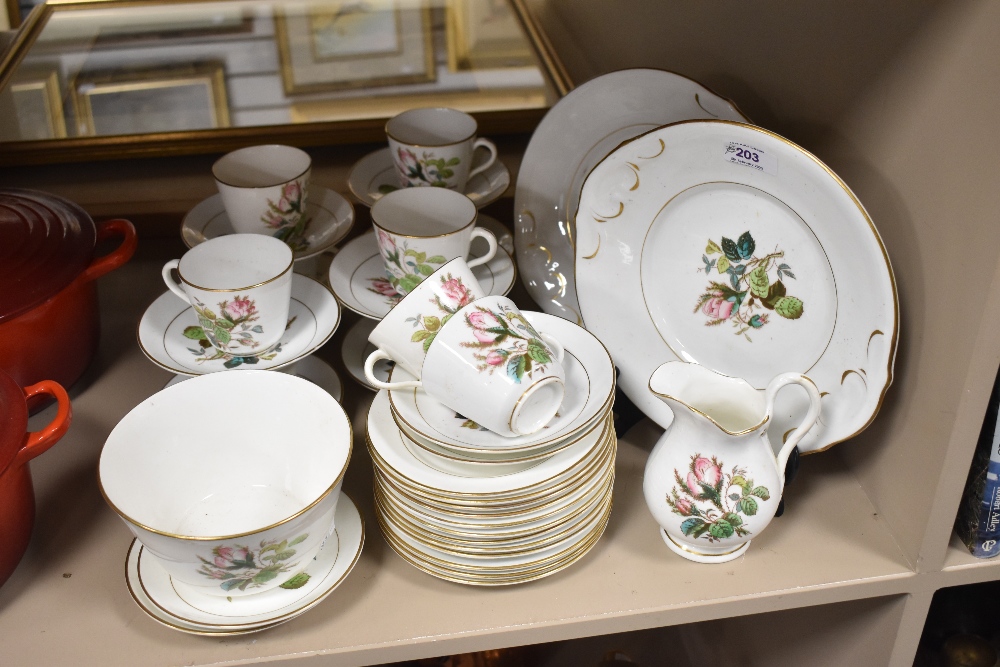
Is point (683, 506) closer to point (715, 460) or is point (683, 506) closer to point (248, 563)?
point (715, 460)

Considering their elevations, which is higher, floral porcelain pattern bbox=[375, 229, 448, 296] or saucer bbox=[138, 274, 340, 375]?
floral porcelain pattern bbox=[375, 229, 448, 296]

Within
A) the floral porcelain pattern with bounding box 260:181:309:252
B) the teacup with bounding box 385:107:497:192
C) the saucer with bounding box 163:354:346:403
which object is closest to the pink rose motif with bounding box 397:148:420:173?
the teacup with bounding box 385:107:497:192

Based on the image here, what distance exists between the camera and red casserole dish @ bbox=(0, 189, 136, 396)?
Result: 752 mm

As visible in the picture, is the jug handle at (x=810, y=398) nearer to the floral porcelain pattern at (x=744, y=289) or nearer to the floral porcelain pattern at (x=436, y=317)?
the floral porcelain pattern at (x=744, y=289)

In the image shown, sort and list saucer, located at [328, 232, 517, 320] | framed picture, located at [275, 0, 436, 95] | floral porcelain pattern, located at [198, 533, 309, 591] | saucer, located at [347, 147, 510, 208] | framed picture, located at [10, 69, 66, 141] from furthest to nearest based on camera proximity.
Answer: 1. framed picture, located at [275, 0, 436, 95]
2. framed picture, located at [10, 69, 66, 141]
3. saucer, located at [347, 147, 510, 208]
4. saucer, located at [328, 232, 517, 320]
5. floral porcelain pattern, located at [198, 533, 309, 591]

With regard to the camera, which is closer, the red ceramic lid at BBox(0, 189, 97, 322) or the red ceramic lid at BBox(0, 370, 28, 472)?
the red ceramic lid at BBox(0, 370, 28, 472)

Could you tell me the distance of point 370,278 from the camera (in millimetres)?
854

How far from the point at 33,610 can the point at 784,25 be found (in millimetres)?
744

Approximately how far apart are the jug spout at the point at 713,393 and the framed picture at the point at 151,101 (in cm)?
77

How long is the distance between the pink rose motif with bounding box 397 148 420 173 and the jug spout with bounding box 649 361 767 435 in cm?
37

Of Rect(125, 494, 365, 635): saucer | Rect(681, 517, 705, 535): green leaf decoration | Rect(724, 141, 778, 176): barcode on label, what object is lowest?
Rect(125, 494, 365, 635): saucer

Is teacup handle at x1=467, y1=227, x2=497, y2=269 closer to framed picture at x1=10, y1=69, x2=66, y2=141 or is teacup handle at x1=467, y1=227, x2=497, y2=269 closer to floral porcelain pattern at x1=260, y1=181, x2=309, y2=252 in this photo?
Answer: floral porcelain pattern at x1=260, y1=181, x2=309, y2=252

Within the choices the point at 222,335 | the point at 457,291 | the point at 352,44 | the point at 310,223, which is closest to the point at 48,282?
the point at 222,335

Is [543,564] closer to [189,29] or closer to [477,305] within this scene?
[477,305]
